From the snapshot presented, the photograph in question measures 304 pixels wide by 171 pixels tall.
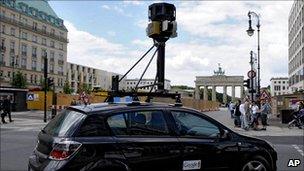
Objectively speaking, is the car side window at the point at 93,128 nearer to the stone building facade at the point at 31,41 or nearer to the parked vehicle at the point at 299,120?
the parked vehicle at the point at 299,120

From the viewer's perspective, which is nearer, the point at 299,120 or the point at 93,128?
the point at 93,128

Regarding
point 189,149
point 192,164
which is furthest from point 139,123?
point 192,164

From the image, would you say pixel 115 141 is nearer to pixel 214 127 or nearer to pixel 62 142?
pixel 62 142

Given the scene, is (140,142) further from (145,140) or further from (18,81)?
(18,81)

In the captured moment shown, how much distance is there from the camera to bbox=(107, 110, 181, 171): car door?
6754 millimetres

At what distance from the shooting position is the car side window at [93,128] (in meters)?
6.59

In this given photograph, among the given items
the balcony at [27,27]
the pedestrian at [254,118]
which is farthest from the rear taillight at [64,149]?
the balcony at [27,27]

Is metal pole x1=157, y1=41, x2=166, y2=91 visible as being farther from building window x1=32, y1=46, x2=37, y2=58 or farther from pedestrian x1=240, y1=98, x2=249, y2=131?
building window x1=32, y1=46, x2=37, y2=58

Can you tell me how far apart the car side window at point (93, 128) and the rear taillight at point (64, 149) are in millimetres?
183

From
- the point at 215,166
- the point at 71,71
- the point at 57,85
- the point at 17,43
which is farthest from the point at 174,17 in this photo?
the point at 71,71

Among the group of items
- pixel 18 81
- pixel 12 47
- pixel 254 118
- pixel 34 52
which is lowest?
pixel 254 118

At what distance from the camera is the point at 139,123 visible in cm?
704

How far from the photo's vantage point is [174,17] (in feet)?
32.7

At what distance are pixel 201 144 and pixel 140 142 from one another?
1.00 m
